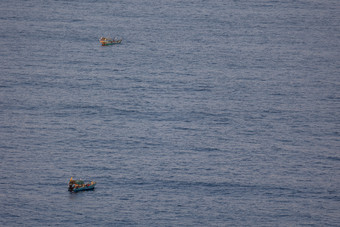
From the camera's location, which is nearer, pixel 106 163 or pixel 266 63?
pixel 106 163

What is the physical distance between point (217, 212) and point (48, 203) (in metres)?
29.6

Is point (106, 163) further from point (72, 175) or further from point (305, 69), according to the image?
point (305, 69)

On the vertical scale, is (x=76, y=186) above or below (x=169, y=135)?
below

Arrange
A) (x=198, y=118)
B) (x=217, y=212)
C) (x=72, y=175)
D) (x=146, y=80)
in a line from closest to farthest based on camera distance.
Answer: (x=217, y=212), (x=72, y=175), (x=198, y=118), (x=146, y=80)

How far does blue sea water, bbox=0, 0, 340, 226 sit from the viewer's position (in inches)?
4454

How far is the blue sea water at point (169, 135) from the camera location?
113125 millimetres

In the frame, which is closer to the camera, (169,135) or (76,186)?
(76,186)

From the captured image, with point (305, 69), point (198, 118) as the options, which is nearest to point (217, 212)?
point (198, 118)

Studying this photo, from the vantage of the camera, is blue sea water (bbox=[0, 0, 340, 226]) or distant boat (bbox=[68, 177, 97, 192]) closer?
blue sea water (bbox=[0, 0, 340, 226])

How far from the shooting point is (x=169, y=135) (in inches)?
5625

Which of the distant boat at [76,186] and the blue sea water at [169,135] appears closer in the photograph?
the blue sea water at [169,135]

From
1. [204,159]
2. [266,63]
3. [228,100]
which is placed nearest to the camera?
[204,159]

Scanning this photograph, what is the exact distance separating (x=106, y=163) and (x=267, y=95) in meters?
54.9

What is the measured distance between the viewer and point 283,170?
127 m
